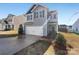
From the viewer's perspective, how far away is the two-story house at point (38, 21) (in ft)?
5.72

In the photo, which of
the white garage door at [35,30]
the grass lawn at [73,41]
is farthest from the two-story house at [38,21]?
the grass lawn at [73,41]

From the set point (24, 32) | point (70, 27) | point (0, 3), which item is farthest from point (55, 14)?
point (0, 3)

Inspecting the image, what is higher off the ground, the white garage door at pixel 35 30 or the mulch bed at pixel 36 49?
the white garage door at pixel 35 30

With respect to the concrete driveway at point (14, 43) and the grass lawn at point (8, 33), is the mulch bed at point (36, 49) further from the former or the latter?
the grass lawn at point (8, 33)

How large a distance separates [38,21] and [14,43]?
307 millimetres

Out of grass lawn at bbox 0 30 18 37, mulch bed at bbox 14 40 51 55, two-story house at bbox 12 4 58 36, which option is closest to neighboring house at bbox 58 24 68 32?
two-story house at bbox 12 4 58 36

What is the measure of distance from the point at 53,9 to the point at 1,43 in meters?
0.58

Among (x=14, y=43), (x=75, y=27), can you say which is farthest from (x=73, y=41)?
(x=14, y=43)

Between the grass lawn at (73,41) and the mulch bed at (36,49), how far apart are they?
7.1 inches

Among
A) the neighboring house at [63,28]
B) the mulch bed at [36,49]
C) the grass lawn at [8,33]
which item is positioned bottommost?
the mulch bed at [36,49]

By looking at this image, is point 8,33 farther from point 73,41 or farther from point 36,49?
point 73,41

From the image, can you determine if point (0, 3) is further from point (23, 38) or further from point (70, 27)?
point (70, 27)

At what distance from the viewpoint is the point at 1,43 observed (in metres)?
1.72
